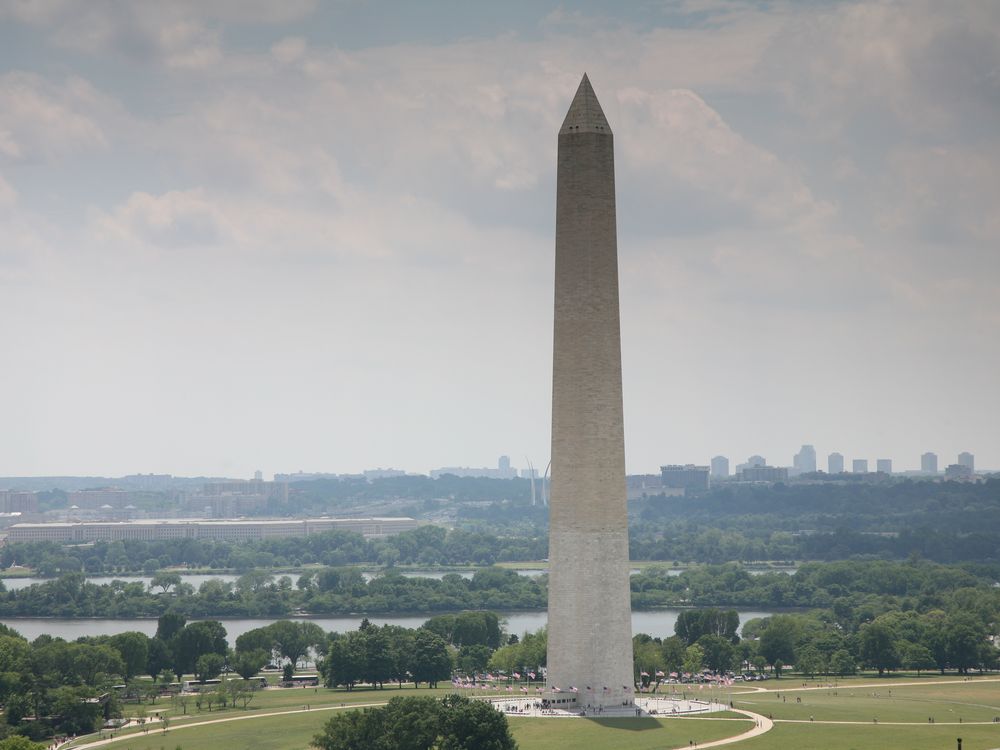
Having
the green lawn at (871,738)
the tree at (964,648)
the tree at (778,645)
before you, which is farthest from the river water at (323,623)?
the green lawn at (871,738)

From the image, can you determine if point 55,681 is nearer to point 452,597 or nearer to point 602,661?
point 602,661

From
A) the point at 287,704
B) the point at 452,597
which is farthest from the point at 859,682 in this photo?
the point at 452,597

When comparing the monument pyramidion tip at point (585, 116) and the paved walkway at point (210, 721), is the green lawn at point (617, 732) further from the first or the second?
the monument pyramidion tip at point (585, 116)

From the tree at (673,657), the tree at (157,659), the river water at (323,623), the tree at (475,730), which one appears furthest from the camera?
the river water at (323,623)

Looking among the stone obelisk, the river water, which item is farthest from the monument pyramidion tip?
the river water

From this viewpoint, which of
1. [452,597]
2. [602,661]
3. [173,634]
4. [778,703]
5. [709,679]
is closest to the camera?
[602,661]
